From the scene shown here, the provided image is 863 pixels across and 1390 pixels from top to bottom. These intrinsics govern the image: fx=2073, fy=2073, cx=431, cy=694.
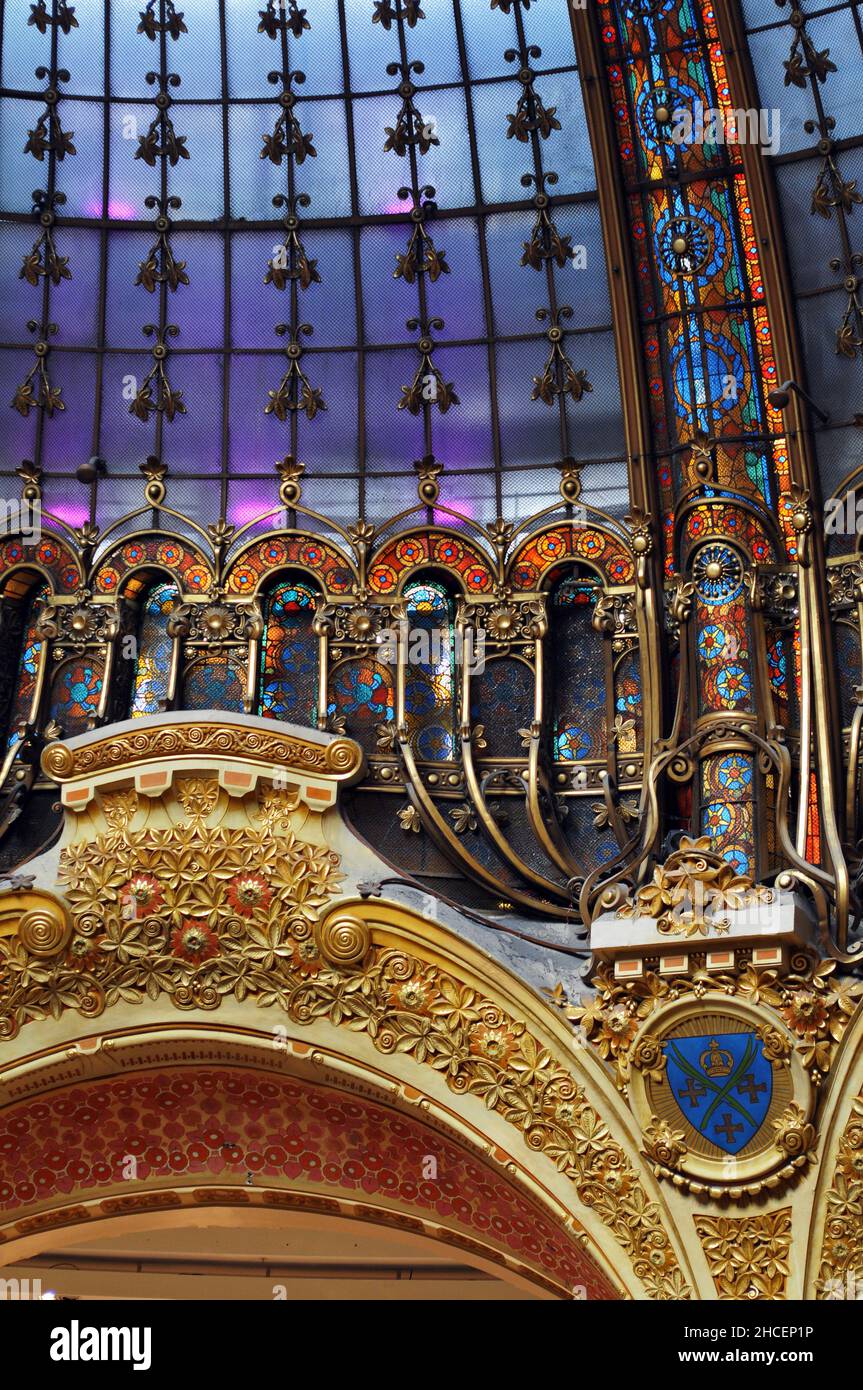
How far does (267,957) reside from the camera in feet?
47.6

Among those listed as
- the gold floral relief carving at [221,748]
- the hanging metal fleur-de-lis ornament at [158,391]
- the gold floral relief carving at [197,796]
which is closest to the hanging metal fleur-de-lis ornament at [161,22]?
the hanging metal fleur-de-lis ornament at [158,391]

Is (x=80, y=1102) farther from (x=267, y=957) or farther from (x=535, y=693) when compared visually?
(x=535, y=693)

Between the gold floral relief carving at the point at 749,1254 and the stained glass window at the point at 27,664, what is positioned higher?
the stained glass window at the point at 27,664

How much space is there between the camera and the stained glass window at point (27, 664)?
16.3 metres

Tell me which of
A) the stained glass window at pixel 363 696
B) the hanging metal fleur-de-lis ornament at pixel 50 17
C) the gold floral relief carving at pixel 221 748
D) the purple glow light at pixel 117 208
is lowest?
the gold floral relief carving at pixel 221 748

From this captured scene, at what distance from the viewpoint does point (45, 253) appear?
16.8 meters

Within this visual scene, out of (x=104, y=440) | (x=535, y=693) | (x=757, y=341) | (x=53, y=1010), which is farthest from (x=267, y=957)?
(x=757, y=341)

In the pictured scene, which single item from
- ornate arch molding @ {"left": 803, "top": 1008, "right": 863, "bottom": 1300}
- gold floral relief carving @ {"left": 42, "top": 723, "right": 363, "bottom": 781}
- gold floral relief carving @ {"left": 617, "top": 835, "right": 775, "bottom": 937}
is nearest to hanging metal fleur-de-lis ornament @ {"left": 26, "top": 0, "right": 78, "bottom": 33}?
gold floral relief carving @ {"left": 42, "top": 723, "right": 363, "bottom": 781}

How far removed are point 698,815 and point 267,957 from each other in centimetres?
317

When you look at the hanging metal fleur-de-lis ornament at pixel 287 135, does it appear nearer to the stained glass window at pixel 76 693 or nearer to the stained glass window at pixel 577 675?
the stained glass window at pixel 577 675

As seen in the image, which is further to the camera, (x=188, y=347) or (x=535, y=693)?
(x=188, y=347)

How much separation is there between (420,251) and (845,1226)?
27.0 ft

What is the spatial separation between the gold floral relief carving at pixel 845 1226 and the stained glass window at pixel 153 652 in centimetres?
629

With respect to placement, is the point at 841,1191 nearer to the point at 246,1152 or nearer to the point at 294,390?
the point at 246,1152
